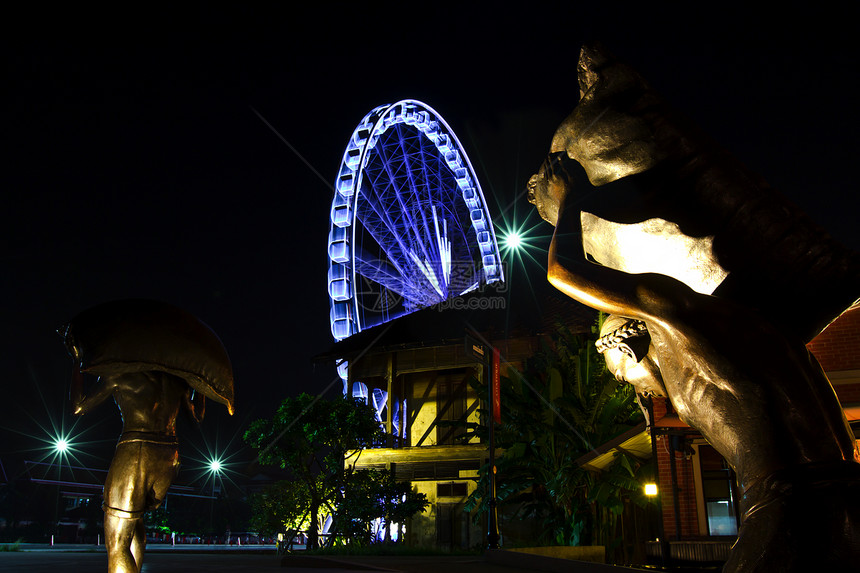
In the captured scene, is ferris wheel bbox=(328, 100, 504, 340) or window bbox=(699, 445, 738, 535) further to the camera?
ferris wheel bbox=(328, 100, 504, 340)

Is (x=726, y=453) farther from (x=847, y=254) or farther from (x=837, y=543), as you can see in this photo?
(x=847, y=254)

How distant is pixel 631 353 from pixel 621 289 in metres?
0.49

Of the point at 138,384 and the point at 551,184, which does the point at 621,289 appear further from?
the point at 138,384

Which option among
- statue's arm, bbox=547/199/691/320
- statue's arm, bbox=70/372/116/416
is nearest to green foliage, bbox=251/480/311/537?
statue's arm, bbox=70/372/116/416

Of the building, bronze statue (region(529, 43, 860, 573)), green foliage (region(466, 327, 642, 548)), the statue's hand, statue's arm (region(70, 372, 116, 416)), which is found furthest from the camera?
green foliage (region(466, 327, 642, 548))

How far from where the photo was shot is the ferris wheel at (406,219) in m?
28.3

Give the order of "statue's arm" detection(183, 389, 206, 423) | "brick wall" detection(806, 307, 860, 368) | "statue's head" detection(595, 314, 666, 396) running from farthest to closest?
"brick wall" detection(806, 307, 860, 368)
"statue's arm" detection(183, 389, 206, 423)
"statue's head" detection(595, 314, 666, 396)

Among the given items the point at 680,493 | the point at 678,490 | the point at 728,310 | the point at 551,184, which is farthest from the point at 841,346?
the point at 728,310

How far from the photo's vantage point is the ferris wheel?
2834 cm

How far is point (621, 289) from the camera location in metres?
2.07

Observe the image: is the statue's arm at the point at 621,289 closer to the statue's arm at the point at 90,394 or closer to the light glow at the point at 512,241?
the statue's arm at the point at 90,394

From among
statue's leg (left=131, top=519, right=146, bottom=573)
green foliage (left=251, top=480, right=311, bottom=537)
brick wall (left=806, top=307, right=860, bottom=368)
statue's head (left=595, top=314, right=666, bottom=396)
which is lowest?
green foliage (left=251, top=480, right=311, bottom=537)

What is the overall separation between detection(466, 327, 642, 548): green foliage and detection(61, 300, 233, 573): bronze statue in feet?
40.9

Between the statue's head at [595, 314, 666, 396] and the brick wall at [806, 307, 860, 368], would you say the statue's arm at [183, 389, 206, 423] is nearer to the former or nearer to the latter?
the statue's head at [595, 314, 666, 396]
